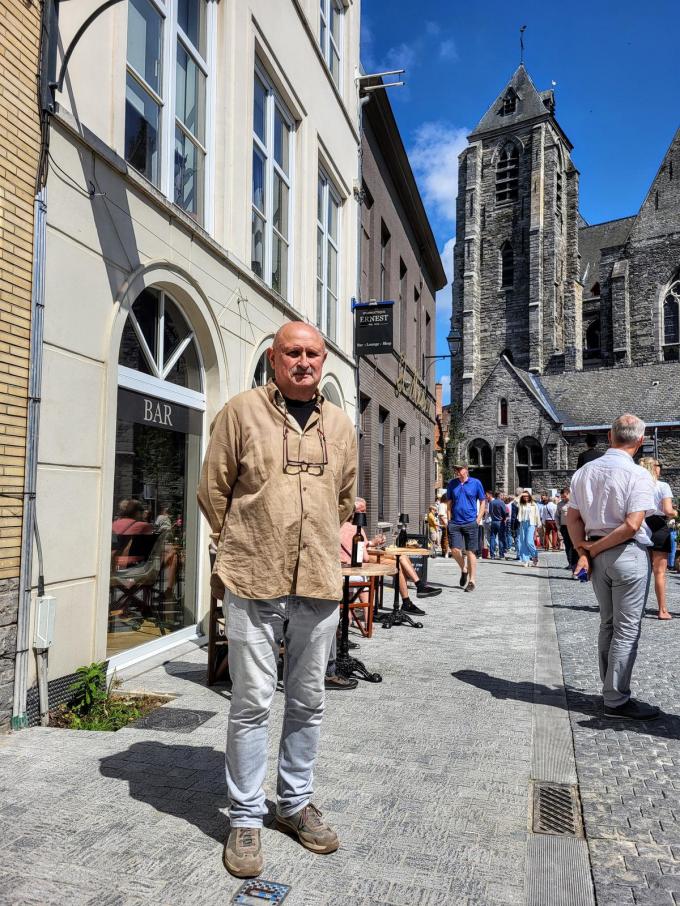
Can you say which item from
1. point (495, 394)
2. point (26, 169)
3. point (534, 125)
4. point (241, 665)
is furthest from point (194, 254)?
point (534, 125)

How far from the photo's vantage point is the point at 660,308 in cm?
5794

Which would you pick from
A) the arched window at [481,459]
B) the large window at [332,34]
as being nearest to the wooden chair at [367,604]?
the large window at [332,34]

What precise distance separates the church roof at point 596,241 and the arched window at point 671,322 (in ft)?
32.7

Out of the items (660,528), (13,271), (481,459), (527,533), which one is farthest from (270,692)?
(481,459)

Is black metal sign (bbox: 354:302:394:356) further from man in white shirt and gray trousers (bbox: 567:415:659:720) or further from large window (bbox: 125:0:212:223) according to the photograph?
man in white shirt and gray trousers (bbox: 567:415:659:720)

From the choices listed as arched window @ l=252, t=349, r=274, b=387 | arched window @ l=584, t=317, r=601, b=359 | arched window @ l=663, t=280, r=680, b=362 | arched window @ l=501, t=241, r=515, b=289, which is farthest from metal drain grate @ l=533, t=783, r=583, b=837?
arched window @ l=584, t=317, r=601, b=359

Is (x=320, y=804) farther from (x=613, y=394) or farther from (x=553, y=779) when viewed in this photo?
(x=613, y=394)

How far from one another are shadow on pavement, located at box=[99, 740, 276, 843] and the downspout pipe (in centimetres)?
83

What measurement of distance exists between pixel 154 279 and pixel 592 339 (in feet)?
211

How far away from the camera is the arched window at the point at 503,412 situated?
4909cm

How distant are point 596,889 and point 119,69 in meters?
6.00

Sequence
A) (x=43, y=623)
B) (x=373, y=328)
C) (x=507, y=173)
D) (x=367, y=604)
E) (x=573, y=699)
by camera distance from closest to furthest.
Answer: (x=43, y=623) → (x=573, y=699) → (x=367, y=604) → (x=373, y=328) → (x=507, y=173)

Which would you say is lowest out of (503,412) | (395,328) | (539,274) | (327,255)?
(327,255)

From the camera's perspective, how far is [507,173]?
2467 inches
